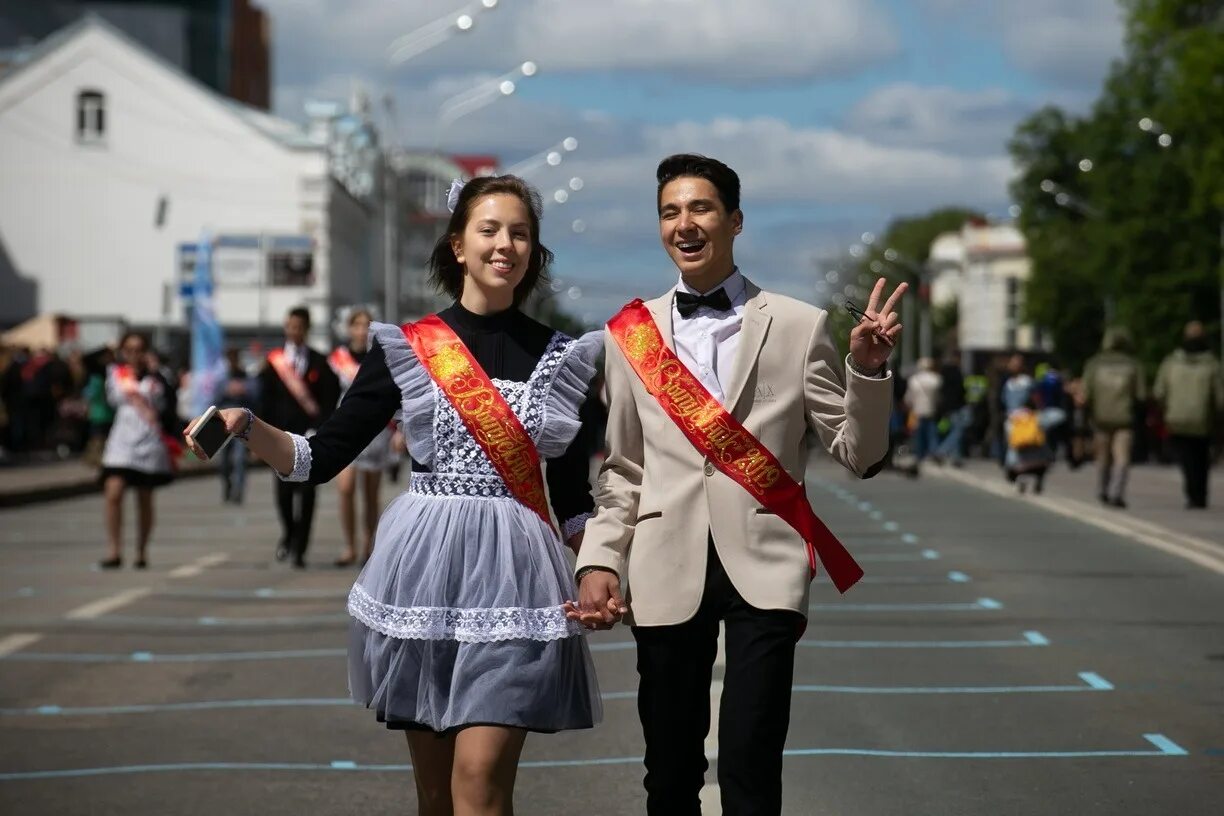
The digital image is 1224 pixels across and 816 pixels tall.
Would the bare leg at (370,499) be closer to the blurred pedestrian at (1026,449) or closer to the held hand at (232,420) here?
the held hand at (232,420)

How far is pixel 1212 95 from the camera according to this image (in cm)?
4694

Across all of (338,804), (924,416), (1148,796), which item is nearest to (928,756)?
(1148,796)

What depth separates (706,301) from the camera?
5.51 meters

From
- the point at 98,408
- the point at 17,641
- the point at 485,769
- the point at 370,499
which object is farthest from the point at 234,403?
the point at 485,769

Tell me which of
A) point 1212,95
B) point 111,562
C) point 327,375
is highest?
point 1212,95

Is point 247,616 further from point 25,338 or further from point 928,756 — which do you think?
point 25,338

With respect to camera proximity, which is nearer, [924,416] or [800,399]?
[800,399]

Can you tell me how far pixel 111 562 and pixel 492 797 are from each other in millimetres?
12690

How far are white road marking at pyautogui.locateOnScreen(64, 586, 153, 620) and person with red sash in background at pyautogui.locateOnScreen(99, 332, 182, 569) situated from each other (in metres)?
1.59

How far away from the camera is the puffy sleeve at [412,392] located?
5.48 m

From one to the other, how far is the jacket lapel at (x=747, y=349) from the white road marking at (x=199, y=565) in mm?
11673

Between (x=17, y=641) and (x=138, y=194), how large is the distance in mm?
64518

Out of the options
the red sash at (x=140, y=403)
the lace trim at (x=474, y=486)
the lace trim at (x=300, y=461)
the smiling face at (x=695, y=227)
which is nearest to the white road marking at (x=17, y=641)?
the red sash at (x=140, y=403)

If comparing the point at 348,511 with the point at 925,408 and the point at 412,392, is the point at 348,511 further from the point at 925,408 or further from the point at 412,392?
the point at 925,408
